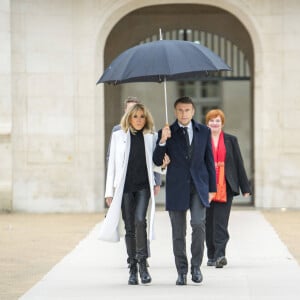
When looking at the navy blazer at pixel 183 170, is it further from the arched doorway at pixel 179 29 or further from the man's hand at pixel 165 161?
the arched doorway at pixel 179 29

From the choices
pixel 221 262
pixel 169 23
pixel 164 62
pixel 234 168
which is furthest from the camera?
pixel 169 23

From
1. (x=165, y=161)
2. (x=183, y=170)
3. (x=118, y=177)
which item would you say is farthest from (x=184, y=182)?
(x=118, y=177)

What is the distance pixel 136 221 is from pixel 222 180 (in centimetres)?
205

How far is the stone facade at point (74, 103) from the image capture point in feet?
72.0

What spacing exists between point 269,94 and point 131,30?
5909 millimetres

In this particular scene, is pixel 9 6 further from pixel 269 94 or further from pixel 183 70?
pixel 183 70

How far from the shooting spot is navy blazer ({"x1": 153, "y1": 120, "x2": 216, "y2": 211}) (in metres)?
11.1

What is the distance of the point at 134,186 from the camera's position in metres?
11.2

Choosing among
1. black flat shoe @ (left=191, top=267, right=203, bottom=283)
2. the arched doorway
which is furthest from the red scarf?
the arched doorway

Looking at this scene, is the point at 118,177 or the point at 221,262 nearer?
the point at 118,177

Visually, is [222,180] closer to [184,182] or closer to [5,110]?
[184,182]

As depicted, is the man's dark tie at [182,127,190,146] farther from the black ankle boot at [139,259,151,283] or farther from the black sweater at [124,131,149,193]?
the black ankle boot at [139,259,151,283]

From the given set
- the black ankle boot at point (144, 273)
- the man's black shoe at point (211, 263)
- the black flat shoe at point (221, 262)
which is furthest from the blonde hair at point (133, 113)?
the man's black shoe at point (211, 263)

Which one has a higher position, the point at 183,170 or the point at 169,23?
the point at 169,23
